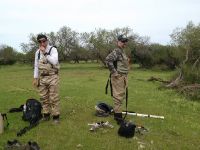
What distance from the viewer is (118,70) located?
11.7 meters

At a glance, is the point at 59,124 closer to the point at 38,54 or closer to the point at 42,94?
the point at 42,94

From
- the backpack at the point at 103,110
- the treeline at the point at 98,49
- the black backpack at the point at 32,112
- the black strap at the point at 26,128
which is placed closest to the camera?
the black strap at the point at 26,128

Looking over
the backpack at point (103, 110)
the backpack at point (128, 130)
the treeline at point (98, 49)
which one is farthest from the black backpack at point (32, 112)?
the treeline at point (98, 49)

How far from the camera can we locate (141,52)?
65000mm

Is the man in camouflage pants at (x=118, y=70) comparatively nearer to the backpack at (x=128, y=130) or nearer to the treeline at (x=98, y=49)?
the backpack at (x=128, y=130)

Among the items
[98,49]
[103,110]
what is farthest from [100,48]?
[103,110]

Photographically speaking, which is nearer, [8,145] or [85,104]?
[8,145]

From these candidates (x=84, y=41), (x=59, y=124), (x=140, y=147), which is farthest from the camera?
(x=84, y=41)

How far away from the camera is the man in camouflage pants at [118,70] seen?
456 inches

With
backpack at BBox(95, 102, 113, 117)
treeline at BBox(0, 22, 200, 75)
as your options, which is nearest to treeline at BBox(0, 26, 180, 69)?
treeline at BBox(0, 22, 200, 75)

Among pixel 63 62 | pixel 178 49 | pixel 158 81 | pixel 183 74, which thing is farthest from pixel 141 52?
pixel 183 74

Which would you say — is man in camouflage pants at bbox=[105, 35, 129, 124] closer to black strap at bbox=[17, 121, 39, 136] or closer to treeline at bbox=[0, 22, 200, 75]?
black strap at bbox=[17, 121, 39, 136]

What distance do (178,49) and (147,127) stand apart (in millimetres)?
26271

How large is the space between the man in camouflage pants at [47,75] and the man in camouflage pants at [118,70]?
63.0 inches
